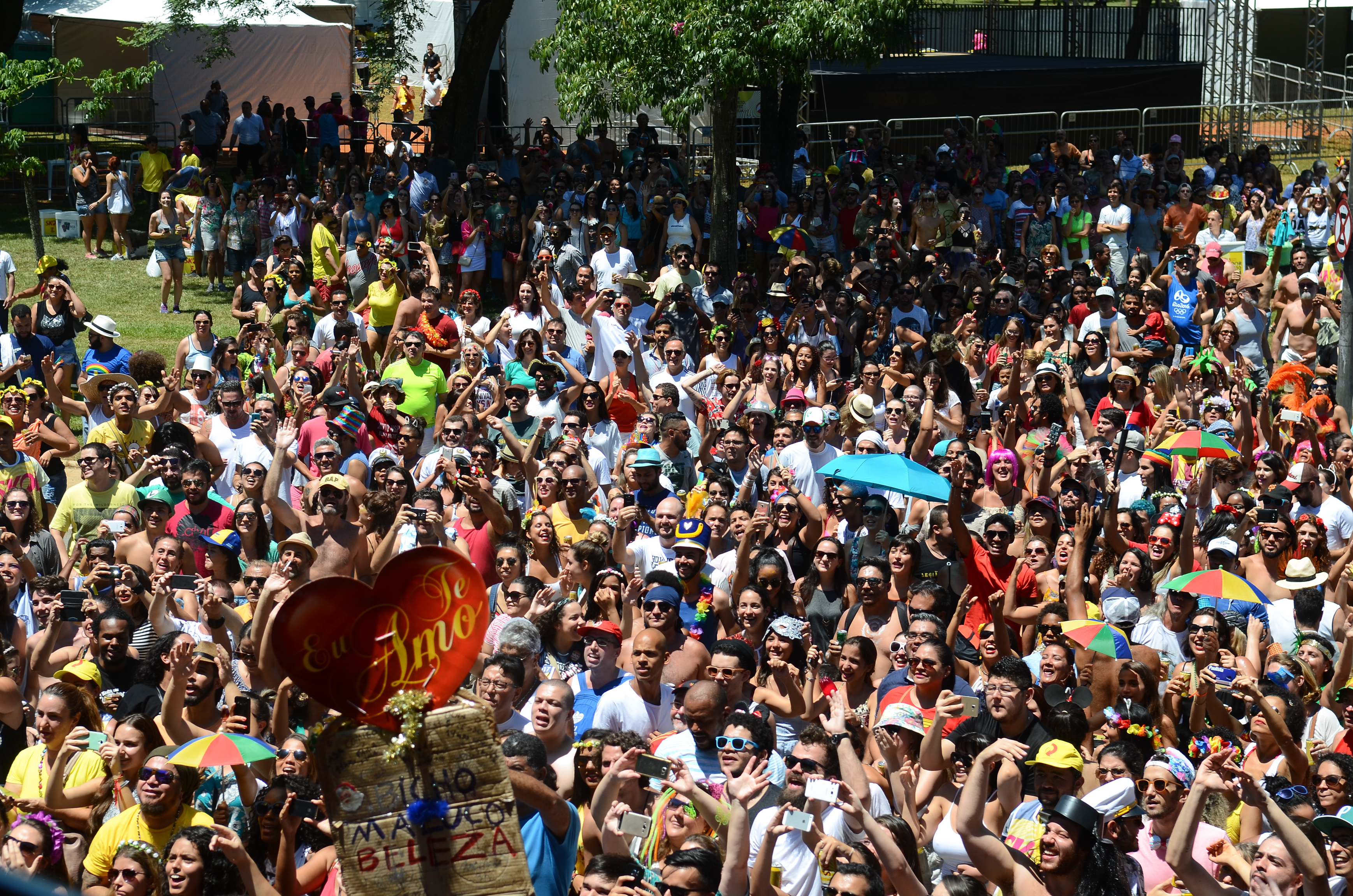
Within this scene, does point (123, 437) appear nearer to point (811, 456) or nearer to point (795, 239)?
point (811, 456)

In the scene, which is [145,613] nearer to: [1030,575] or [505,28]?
[1030,575]

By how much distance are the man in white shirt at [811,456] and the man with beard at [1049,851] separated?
4780mm

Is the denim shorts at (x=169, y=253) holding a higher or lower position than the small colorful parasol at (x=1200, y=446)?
higher

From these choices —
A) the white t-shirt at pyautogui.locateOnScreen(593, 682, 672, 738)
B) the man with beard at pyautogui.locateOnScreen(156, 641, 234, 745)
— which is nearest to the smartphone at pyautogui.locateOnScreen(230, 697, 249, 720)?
the man with beard at pyautogui.locateOnScreen(156, 641, 234, 745)

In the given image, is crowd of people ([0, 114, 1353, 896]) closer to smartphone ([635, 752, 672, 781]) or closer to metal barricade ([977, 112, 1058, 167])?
smartphone ([635, 752, 672, 781])

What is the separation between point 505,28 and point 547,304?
47.5 feet

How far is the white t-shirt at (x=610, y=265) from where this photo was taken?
15109mm

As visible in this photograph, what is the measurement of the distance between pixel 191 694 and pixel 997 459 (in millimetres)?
5377

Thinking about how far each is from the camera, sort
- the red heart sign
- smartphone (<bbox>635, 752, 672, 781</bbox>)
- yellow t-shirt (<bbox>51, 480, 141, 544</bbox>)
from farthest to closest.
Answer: yellow t-shirt (<bbox>51, 480, 141, 544</bbox>) → smartphone (<bbox>635, 752, 672, 781</bbox>) → the red heart sign

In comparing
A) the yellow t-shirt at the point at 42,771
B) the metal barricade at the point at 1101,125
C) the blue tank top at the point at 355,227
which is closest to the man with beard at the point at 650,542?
the yellow t-shirt at the point at 42,771

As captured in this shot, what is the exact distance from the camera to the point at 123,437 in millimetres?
10891

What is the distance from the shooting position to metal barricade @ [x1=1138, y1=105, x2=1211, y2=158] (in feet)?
88.8

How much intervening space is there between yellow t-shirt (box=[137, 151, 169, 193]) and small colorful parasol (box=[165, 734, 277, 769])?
54.4 feet

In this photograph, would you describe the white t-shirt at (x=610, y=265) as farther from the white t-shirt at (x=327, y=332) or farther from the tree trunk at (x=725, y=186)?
the white t-shirt at (x=327, y=332)
